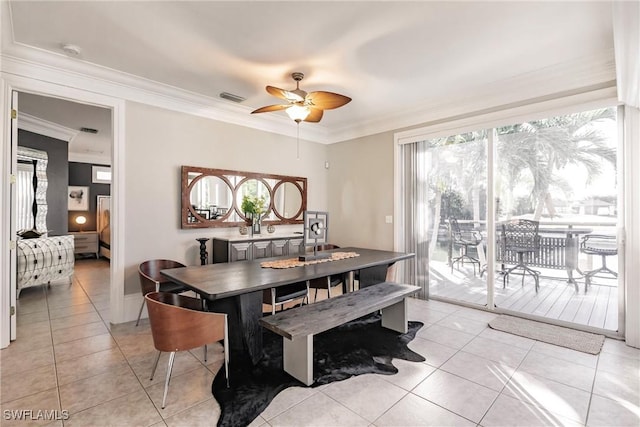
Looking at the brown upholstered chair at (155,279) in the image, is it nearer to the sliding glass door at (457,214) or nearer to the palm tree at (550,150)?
the sliding glass door at (457,214)

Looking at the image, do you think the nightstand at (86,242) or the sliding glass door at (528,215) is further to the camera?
the nightstand at (86,242)

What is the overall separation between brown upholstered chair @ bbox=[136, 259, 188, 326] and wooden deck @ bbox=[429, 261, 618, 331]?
338 centimetres

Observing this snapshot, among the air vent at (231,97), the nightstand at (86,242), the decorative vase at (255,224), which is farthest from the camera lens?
the nightstand at (86,242)

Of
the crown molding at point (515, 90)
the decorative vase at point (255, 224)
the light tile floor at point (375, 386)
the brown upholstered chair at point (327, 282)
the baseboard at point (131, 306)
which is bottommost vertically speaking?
the light tile floor at point (375, 386)

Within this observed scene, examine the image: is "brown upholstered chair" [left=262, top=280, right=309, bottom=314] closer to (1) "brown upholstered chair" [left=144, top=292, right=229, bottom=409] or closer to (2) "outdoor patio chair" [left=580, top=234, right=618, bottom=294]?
(1) "brown upholstered chair" [left=144, top=292, right=229, bottom=409]

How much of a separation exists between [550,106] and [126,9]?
159 inches

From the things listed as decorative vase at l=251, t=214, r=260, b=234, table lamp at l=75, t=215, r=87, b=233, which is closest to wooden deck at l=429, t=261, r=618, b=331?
decorative vase at l=251, t=214, r=260, b=234

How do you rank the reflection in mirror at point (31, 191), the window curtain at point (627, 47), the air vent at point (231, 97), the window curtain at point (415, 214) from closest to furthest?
the window curtain at point (627, 47)
the air vent at point (231, 97)
the window curtain at point (415, 214)
the reflection in mirror at point (31, 191)

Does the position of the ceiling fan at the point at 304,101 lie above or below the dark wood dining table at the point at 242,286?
above

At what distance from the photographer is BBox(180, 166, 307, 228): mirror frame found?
3969 mm

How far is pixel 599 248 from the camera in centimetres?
326

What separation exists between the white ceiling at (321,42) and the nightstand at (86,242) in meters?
6.41

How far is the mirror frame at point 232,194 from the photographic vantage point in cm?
397

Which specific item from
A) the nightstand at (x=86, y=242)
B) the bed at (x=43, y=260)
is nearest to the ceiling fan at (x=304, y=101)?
the bed at (x=43, y=260)
